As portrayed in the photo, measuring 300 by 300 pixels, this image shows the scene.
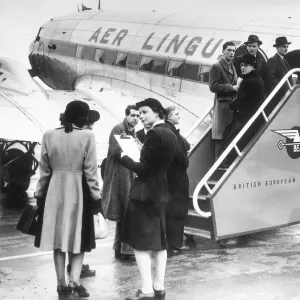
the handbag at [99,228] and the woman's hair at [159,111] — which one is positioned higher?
the woman's hair at [159,111]

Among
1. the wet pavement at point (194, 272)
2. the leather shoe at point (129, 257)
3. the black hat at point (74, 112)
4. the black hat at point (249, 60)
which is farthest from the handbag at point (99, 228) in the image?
the black hat at point (249, 60)

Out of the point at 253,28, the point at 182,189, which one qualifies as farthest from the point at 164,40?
the point at 182,189

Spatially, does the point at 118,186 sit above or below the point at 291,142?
below

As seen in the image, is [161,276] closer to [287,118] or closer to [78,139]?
[78,139]

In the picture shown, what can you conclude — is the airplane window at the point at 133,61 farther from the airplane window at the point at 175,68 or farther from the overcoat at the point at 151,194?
the overcoat at the point at 151,194

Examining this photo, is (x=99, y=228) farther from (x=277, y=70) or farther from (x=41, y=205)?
(x=277, y=70)

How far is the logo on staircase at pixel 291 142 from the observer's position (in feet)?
26.0

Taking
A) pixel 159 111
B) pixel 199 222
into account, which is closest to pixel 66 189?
pixel 159 111

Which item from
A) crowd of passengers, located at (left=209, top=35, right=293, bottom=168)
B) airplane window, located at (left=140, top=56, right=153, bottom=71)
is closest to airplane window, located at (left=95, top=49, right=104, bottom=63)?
airplane window, located at (left=140, top=56, right=153, bottom=71)

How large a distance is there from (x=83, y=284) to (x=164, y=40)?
25.4 ft

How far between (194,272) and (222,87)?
2610mm

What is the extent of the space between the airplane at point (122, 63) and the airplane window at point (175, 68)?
0.06ft

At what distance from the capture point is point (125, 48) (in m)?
13.5

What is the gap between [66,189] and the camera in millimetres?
5332
